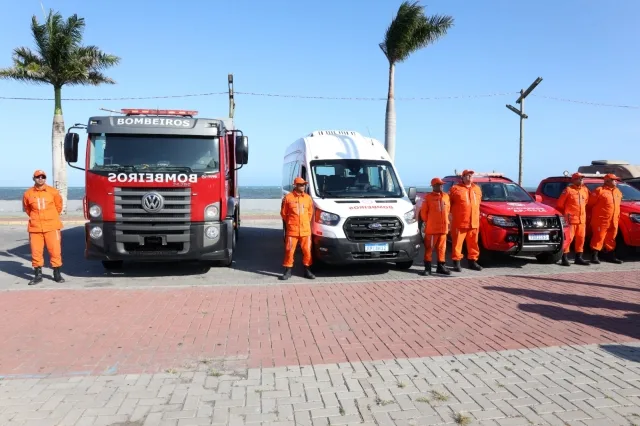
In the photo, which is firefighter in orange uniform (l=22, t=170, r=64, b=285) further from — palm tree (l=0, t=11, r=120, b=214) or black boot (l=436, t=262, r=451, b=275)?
palm tree (l=0, t=11, r=120, b=214)

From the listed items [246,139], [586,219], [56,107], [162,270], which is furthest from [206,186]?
[56,107]

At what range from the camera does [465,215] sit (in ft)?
27.8

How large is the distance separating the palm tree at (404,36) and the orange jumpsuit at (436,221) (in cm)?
1069

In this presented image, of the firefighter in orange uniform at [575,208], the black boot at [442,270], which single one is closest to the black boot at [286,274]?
the black boot at [442,270]

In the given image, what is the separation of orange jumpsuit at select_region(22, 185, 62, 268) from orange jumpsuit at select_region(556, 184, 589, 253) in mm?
9511

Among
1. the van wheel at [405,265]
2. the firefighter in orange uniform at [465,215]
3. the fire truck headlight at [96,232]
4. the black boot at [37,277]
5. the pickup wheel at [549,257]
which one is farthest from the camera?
the pickup wheel at [549,257]

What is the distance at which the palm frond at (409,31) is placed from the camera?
18.3 meters

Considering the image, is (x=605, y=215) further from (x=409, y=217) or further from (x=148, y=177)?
(x=148, y=177)

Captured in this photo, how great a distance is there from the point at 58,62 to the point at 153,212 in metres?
14.9

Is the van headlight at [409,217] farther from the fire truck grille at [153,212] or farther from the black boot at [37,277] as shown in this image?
the black boot at [37,277]

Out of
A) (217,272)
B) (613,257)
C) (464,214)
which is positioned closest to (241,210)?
→ (217,272)

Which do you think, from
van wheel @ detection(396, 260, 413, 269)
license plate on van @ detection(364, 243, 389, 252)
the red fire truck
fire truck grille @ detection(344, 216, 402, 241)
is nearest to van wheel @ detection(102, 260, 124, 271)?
the red fire truck

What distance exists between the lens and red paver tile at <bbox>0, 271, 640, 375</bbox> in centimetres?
459

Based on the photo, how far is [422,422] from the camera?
10.7 feet
